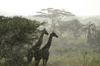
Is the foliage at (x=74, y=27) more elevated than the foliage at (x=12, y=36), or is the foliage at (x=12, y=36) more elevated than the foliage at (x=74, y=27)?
the foliage at (x=12, y=36)

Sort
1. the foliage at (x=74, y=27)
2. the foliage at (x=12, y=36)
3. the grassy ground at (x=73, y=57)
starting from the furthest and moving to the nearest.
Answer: the foliage at (x=74, y=27) → the grassy ground at (x=73, y=57) → the foliage at (x=12, y=36)

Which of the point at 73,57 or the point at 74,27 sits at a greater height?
the point at 74,27

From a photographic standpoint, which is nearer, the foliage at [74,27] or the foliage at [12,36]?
the foliage at [12,36]

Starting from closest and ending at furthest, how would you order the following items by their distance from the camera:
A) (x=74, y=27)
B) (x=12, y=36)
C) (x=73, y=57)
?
(x=12, y=36), (x=73, y=57), (x=74, y=27)

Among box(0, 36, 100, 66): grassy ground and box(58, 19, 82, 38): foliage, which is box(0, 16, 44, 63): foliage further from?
box(58, 19, 82, 38): foliage

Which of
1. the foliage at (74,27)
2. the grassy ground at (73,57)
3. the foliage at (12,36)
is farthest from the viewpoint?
the foliage at (74,27)

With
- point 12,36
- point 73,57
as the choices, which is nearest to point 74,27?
point 73,57

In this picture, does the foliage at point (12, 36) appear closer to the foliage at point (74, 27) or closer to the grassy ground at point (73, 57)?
the grassy ground at point (73, 57)

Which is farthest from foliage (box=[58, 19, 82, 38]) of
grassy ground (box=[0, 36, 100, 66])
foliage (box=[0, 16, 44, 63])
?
foliage (box=[0, 16, 44, 63])

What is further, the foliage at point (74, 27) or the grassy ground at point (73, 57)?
the foliage at point (74, 27)

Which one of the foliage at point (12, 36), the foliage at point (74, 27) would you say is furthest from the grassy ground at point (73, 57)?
the foliage at point (74, 27)

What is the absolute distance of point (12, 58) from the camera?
794cm

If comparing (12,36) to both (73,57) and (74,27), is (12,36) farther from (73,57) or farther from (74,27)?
(74,27)

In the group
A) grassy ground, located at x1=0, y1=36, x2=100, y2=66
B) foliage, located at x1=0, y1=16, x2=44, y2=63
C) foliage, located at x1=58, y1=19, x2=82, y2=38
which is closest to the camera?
foliage, located at x1=0, y1=16, x2=44, y2=63
